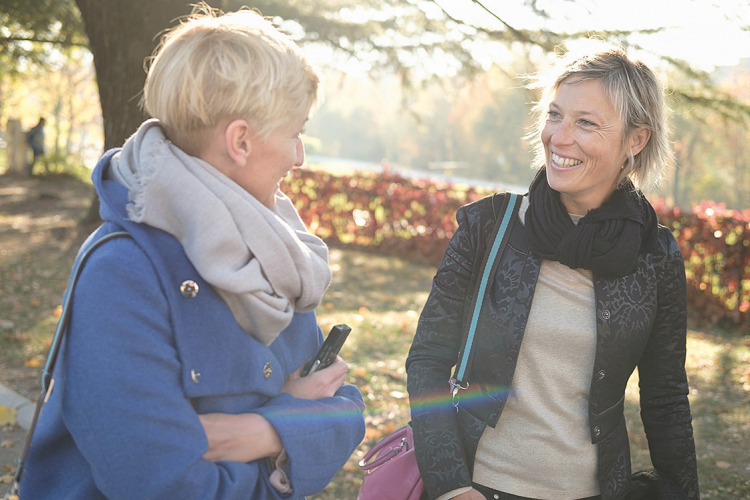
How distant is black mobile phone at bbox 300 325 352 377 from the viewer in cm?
172

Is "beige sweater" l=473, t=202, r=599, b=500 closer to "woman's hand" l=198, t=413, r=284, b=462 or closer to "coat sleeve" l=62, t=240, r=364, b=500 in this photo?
"woman's hand" l=198, t=413, r=284, b=462

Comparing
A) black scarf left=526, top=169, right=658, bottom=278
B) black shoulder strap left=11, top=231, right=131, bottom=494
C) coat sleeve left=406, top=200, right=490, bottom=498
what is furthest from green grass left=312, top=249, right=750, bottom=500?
black shoulder strap left=11, top=231, right=131, bottom=494

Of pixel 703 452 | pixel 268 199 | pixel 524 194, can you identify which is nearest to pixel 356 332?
pixel 703 452

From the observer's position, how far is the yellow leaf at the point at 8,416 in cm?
397

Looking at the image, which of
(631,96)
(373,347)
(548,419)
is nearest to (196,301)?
(548,419)

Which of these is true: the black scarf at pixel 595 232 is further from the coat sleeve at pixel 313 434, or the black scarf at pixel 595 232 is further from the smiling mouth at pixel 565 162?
the coat sleeve at pixel 313 434

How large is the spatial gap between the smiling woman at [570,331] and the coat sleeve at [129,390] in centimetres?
90

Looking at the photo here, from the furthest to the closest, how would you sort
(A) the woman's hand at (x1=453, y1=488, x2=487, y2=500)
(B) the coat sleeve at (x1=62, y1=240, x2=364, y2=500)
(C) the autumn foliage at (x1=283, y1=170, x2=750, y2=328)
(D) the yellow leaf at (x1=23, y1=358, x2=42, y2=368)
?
(C) the autumn foliage at (x1=283, y1=170, x2=750, y2=328) < (D) the yellow leaf at (x1=23, y1=358, x2=42, y2=368) < (A) the woman's hand at (x1=453, y1=488, x2=487, y2=500) < (B) the coat sleeve at (x1=62, y1=240, x2=364, y2=500)

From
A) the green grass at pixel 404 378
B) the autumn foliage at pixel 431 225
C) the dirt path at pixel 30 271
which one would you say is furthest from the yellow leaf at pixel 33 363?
the autumn foliage at pixel 431 225

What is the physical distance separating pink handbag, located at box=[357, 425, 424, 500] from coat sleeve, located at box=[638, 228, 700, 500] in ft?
2.91

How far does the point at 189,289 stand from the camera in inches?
54.1

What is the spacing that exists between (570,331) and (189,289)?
1.23 m

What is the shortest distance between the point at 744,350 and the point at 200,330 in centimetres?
742

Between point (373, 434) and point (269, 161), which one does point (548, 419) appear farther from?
point (373, 434)
